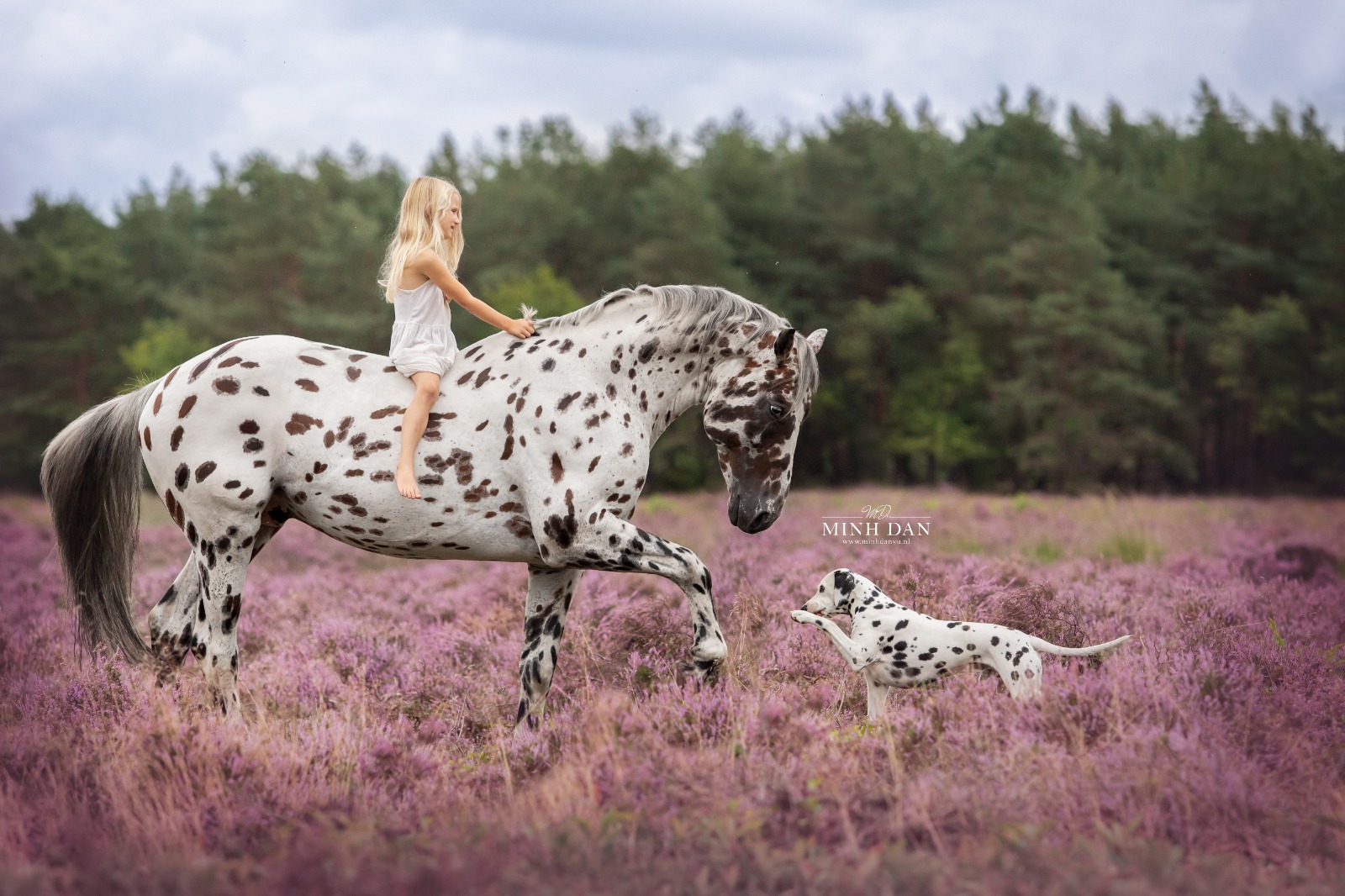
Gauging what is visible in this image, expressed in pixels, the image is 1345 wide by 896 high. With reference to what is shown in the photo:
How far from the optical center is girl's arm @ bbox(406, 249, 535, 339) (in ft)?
17.6

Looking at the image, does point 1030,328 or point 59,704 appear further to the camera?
point 1030,328

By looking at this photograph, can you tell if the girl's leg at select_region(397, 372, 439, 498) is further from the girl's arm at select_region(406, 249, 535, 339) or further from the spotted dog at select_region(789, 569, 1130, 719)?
the spotted dog at select_region(789, 569, 1130, 719)

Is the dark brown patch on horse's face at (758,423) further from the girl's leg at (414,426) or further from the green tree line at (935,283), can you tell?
the green tree line at (935,283)

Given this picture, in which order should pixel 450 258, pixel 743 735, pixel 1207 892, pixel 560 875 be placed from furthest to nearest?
pixel 450 258, pixel 743 735, pixel 560 875, pixel 1207 892

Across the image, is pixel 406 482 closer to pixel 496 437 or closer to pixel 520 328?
pixel 496 437

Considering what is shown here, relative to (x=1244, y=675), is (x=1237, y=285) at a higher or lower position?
higher

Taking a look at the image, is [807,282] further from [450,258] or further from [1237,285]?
[450,258]

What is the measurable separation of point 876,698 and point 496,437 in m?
2.40

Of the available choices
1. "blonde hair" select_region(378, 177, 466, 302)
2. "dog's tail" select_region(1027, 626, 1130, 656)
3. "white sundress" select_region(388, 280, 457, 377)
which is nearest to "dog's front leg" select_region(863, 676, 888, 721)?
"dog's tail" select_region(1027, 626, 1130, 656)

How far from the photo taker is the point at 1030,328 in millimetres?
35156

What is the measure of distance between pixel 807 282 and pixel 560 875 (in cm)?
3647

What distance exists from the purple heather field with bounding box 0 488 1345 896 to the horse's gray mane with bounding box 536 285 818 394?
1741 millimetres

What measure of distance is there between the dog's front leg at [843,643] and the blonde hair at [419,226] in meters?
2.57

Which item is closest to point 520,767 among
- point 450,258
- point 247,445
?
point 247,445
